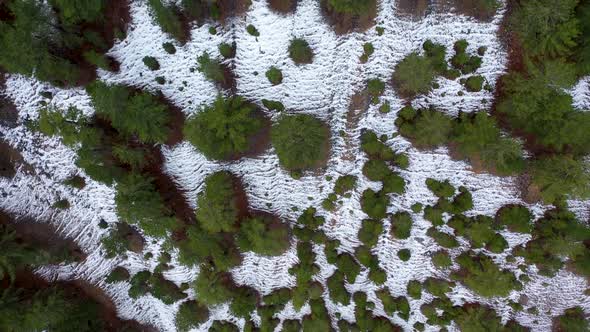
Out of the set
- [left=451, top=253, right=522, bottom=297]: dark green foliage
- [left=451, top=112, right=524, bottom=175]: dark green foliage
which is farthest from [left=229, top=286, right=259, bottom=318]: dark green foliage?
[left=451, top=112, right=524, bottom=175]: dark green foliage

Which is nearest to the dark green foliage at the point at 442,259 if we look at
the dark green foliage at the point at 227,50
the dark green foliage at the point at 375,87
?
the dark green foliage at the point at 375,87

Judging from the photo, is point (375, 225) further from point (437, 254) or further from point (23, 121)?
point (23, 121)

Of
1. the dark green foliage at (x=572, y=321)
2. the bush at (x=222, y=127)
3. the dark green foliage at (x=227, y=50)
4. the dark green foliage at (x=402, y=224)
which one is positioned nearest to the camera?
the bush at (x=222, y=127)

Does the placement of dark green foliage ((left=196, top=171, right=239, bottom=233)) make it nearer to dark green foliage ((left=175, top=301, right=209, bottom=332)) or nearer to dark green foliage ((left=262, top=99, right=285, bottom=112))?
dark green foliage ((left=262, top=99, right=285, bottom=112))

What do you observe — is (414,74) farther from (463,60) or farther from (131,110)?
(131,110)

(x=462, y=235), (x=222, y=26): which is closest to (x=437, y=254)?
(x=462, y=235)

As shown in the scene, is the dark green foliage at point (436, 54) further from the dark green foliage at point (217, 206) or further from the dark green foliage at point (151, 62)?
the dark green foliage at point (151, 62)
